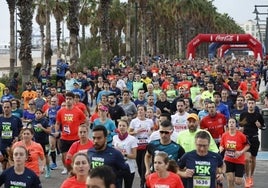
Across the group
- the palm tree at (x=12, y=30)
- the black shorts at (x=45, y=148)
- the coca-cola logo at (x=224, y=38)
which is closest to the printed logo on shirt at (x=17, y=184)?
the black shorts at (x=45, y=148)

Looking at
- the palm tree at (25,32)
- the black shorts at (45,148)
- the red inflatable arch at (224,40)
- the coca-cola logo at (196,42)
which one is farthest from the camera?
the coca-cola logo at (196,42)

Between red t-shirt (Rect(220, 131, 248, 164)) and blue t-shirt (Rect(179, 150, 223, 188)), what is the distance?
2.29 m

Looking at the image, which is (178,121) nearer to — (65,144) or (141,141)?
(141,141)

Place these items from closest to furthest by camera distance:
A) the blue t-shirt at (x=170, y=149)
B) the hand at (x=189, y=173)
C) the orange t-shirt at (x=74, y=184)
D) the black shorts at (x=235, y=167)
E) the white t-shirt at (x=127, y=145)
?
the orange t-shirt at (x=74, y=184) → the hand at (x=189, y=173) → the blue t-shirt at (x=170, y=149) → the white t-shirt at (x=127, y=145) → the black shorts at (x=235, y=167)

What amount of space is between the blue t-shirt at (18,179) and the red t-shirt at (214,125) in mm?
4645

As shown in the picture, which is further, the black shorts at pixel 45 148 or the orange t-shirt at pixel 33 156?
the black shorts at pixel 45 148

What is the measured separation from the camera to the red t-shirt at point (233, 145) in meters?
9.65

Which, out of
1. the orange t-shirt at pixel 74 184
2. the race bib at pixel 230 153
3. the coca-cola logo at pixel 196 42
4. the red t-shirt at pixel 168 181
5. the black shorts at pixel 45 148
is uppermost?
the coca-cola logo at pixel 196 42

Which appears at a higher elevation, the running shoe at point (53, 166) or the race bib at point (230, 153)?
the race bib at point (230, 153)

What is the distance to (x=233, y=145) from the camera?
9648mm

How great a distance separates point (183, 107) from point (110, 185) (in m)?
7.14

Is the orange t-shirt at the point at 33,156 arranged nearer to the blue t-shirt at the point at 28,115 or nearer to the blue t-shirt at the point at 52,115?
the blue t-shirt at the point at 28,115

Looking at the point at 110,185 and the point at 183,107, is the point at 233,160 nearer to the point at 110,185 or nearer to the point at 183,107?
the point at 183,107

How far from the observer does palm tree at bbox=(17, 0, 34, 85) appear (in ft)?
74.8
